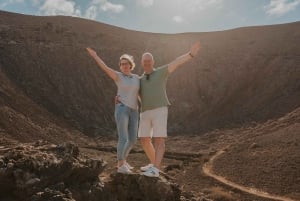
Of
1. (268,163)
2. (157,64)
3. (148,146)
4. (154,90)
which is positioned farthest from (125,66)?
(157,64)

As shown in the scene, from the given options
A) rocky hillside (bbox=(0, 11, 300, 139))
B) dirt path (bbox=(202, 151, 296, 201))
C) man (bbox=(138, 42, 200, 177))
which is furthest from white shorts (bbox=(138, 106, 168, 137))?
rocky hillside (bbox=(0, 11, 300, 139))

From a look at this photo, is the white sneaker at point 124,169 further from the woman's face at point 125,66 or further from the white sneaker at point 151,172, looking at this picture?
the woman's face at point 125,66

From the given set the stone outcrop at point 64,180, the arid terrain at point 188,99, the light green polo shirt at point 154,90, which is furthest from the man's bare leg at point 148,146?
the arid terrain at point 188,99

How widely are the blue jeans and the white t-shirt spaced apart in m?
0.09

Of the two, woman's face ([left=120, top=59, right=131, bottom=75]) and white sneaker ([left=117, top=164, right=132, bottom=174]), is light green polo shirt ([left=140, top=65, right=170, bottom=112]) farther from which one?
white sneaker ([left=117, top=164, right=132, bottom=174])

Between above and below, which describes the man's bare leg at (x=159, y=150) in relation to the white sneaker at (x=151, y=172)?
above

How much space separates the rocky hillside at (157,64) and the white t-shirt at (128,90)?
98.9 ft

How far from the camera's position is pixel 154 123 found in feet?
27.6

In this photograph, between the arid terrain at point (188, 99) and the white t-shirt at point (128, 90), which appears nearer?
the white t-shirt at point (128, 90)

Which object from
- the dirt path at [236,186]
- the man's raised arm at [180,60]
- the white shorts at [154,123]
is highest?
the man's raised arm at [180,60]

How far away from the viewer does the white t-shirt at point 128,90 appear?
27.0 ft

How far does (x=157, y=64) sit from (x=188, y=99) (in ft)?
25.0

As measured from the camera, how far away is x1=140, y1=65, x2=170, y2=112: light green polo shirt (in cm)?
834

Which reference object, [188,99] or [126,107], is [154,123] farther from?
[188,99]
